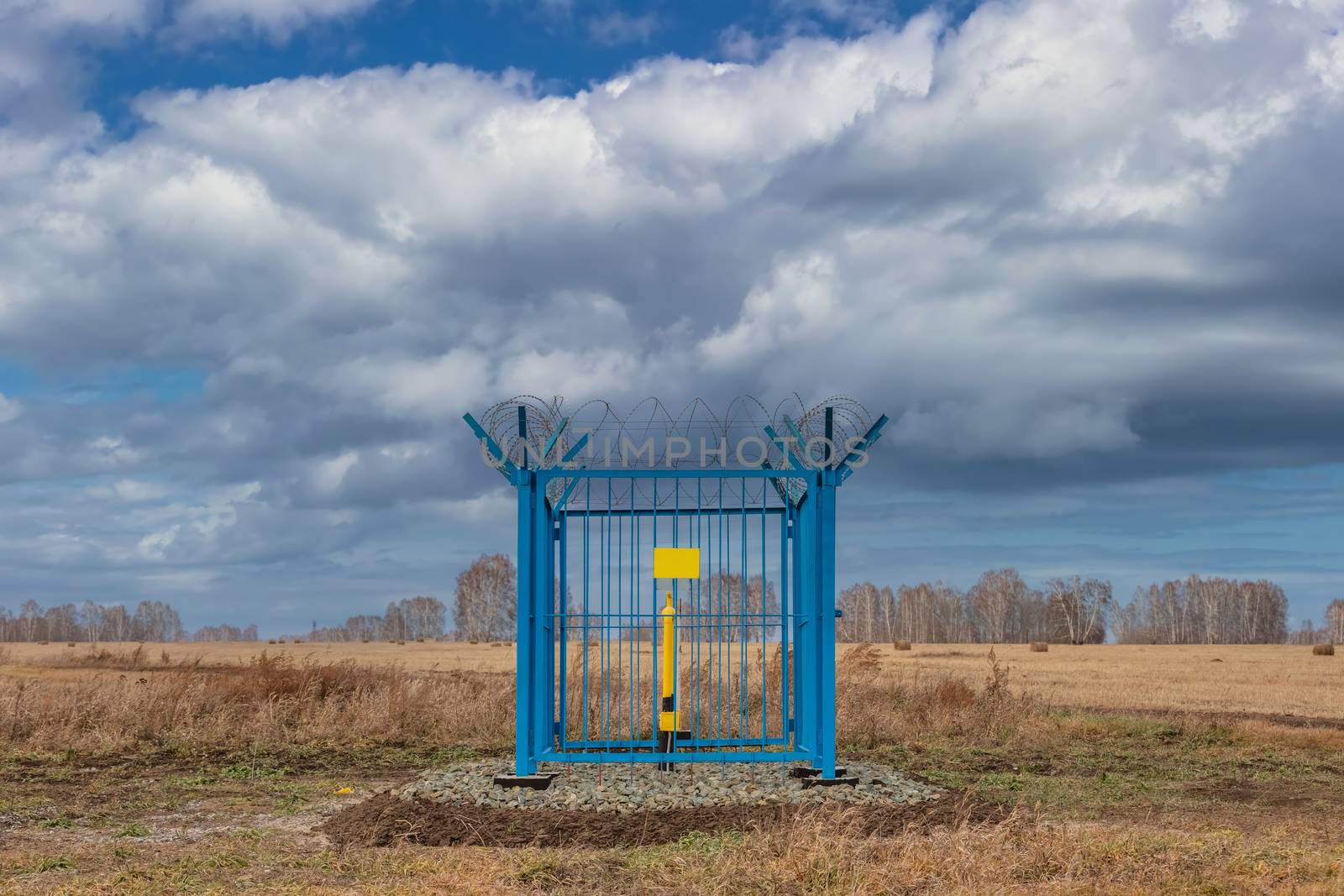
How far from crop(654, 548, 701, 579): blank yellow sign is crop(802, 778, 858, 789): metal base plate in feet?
7.19

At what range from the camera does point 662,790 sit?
11055mm

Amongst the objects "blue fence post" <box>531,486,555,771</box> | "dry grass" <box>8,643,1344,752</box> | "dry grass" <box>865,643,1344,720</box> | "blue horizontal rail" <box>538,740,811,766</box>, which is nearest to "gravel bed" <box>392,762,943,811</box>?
"blue horizontal rail" <box>538,740,811,766</box>

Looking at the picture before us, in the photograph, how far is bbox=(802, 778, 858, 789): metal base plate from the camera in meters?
11.2

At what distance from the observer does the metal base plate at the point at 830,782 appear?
1122cm

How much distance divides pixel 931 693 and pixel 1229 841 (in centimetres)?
1062

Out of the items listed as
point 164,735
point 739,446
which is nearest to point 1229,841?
point 739,446

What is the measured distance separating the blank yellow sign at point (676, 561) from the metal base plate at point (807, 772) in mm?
2154

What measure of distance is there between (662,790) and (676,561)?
219 centimetres

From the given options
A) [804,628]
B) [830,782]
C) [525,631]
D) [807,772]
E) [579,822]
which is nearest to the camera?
[579,822]

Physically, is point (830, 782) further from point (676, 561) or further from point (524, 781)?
point (524, 781)

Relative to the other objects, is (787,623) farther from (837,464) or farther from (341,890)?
(341,890)

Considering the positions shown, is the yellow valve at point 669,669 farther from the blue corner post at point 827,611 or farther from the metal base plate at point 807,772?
the blue corner post at point 827,611

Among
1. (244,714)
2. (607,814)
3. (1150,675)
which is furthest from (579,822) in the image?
(1150,675)

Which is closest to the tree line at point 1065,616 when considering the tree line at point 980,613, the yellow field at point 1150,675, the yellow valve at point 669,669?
the tree line at point 980,613
